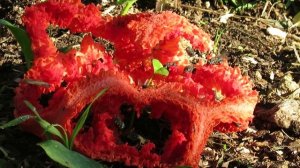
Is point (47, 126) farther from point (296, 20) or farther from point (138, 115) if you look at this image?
point (296, 20)

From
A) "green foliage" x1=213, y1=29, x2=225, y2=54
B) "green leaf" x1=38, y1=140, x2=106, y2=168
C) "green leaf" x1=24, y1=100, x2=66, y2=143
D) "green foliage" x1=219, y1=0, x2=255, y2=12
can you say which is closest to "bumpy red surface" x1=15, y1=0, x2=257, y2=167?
"green leaf" x1=24, y1=100, x2=66, y2=143

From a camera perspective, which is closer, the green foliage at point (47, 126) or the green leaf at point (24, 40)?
the green foliage at point (47, 126)

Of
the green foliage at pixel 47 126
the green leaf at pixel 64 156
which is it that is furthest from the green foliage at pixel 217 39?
the green leaf at pixel 64 156

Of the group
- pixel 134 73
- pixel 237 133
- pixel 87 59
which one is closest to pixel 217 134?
pixel 237 133

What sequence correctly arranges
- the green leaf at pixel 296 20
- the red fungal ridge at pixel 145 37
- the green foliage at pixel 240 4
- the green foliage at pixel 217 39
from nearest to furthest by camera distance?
the red fungal ridge at pixel 145 37 < the green foliage at pixel 217 39 < the green leaf at pixel 296 20 < the green foliage at pixel 240 4

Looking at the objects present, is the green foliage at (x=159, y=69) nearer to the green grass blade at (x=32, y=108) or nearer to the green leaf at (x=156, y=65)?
the green leaf at (x=156, y=65)

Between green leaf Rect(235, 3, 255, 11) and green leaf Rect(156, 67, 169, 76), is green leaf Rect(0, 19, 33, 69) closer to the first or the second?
green leaf Rect(156, 67, 169, 76)
